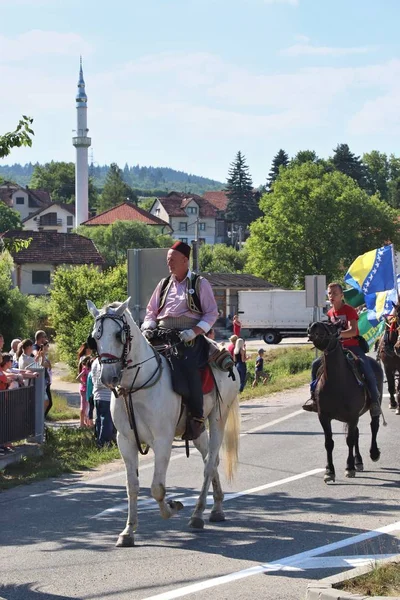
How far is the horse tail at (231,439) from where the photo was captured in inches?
457

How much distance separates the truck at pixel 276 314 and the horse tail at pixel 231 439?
57.0m

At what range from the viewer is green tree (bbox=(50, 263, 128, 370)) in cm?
4112

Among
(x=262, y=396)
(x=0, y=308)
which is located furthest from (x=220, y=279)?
(x=262, y=396)

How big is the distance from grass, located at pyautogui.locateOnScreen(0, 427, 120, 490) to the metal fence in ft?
1.38

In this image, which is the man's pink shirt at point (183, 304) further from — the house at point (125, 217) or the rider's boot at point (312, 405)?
the house at point (125, 217)

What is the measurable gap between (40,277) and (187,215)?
240 feet

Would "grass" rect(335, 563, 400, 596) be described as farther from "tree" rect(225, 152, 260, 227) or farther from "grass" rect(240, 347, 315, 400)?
"tree" rect(225, 152, 260, 227)

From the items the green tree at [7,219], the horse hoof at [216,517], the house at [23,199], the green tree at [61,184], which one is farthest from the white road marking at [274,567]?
the green tree at [61,184]

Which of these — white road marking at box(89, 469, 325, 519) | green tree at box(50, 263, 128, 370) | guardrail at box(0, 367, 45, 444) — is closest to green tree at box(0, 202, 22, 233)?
green tree at box(50, 263, 128, 370)

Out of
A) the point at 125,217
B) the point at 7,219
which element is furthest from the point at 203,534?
the point at 125,217

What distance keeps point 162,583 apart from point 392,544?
2346mm

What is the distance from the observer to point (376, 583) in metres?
7.44

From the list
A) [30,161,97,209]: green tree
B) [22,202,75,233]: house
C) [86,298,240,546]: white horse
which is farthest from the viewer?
[30,161,97,209]: green tree

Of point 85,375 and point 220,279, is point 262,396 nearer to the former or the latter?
point 85,375
